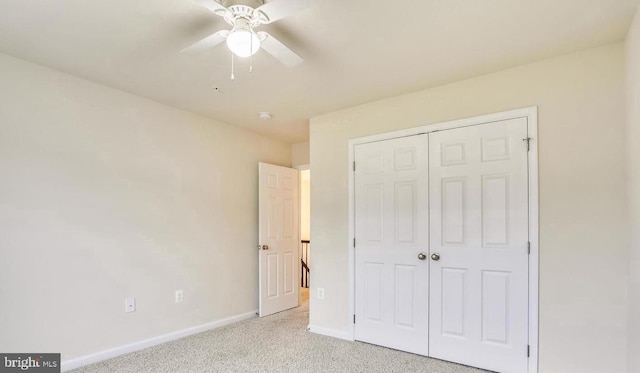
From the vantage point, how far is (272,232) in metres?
4.37

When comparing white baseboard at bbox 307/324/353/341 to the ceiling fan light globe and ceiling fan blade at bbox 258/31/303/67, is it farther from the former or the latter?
the ceiling fan light globe

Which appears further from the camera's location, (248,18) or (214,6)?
(248,18)

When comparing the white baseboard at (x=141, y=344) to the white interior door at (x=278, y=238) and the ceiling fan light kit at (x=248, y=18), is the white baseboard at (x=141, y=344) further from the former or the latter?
the ceiling fan light kit at (x=248, y=18)

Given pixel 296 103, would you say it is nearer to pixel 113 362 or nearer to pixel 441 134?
pixel 441 134

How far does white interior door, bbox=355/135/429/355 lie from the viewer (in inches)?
117

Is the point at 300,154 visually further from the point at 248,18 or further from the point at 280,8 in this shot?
the point at 280,8

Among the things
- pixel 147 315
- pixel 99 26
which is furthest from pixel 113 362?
pixel 99 26

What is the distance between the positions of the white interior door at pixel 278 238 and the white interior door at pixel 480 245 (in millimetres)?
2113

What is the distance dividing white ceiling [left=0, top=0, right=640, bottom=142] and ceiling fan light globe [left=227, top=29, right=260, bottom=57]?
1.11ft

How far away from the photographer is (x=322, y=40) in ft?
7.16

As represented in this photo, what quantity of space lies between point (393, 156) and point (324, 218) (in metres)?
1.00

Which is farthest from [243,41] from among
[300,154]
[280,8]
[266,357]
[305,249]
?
[305,249]

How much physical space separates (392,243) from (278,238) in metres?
1.80

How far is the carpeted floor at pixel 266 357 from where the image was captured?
2670mm
